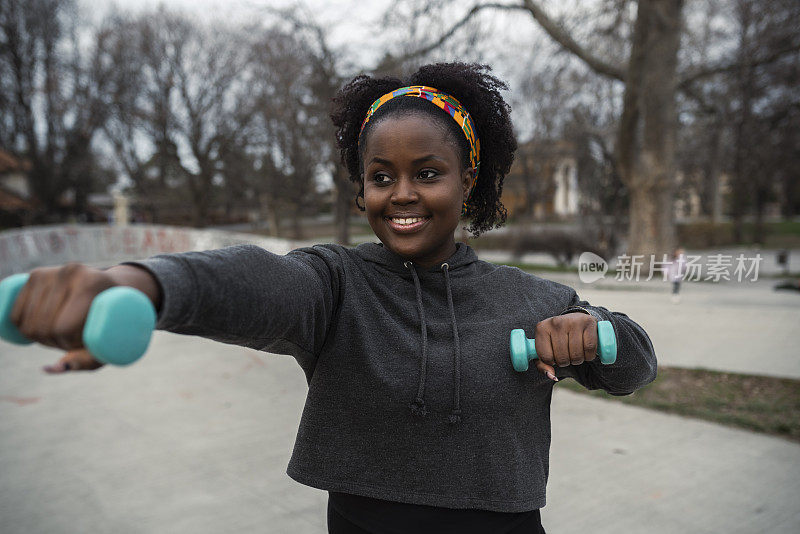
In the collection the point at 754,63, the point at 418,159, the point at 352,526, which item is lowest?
the point at 352,526

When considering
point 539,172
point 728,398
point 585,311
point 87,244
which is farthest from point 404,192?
point 539,172

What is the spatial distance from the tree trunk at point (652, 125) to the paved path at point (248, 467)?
403 centimetres

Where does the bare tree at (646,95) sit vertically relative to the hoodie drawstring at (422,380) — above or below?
above

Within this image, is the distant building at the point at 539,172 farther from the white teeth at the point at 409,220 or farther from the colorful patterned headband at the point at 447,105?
the white teeth at the point at 409,220

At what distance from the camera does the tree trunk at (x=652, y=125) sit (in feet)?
25.0

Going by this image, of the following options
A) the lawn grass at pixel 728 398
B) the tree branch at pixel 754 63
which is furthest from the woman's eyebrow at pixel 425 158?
the tree branch at pixel 754 63

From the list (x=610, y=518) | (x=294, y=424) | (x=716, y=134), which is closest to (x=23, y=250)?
(x=294, y=424)

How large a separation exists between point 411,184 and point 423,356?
381 millimetres

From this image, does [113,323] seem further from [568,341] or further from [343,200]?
[343,200]

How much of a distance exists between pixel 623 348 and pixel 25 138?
3231 centimetres

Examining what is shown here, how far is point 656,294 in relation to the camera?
10266 mm

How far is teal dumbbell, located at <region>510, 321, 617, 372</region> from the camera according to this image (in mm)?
1210

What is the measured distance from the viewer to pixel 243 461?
4066 mm

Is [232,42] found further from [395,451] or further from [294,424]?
[395,451]
